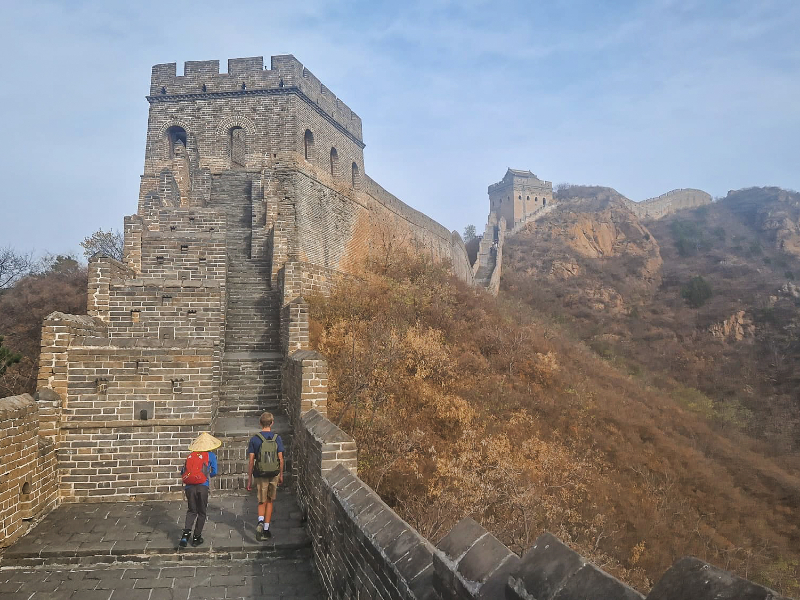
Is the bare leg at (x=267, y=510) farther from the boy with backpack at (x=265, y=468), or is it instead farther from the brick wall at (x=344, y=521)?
the brick wall at (x=344, y=521)

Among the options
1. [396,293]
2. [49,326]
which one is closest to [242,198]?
[396,293]

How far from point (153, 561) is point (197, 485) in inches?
36.3

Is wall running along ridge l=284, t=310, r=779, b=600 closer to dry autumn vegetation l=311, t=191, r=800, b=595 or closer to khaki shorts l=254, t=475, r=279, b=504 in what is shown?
khaki shorts l=254, t=475, r=279, b=504

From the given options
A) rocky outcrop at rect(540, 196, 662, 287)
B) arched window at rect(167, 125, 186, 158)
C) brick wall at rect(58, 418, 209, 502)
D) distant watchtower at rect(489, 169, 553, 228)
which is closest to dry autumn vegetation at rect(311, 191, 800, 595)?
brick wall at rect(58, 418, 209, 502)

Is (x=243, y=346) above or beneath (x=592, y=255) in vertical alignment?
beneath

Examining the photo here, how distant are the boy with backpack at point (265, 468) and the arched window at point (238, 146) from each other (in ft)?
52.5

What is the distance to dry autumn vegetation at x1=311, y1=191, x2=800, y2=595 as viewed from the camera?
963 centimetres

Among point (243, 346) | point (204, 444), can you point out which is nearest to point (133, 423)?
point (204, 444)

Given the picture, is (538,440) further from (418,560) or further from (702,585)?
(702,585)

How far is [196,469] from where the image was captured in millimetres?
5781

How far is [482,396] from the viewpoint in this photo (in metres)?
12.9

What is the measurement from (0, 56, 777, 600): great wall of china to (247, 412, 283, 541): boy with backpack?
0.35 metres

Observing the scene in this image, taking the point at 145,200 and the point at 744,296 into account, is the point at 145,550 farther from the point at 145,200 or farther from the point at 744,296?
the point at 744,296

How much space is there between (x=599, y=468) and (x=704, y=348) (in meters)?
17.9
